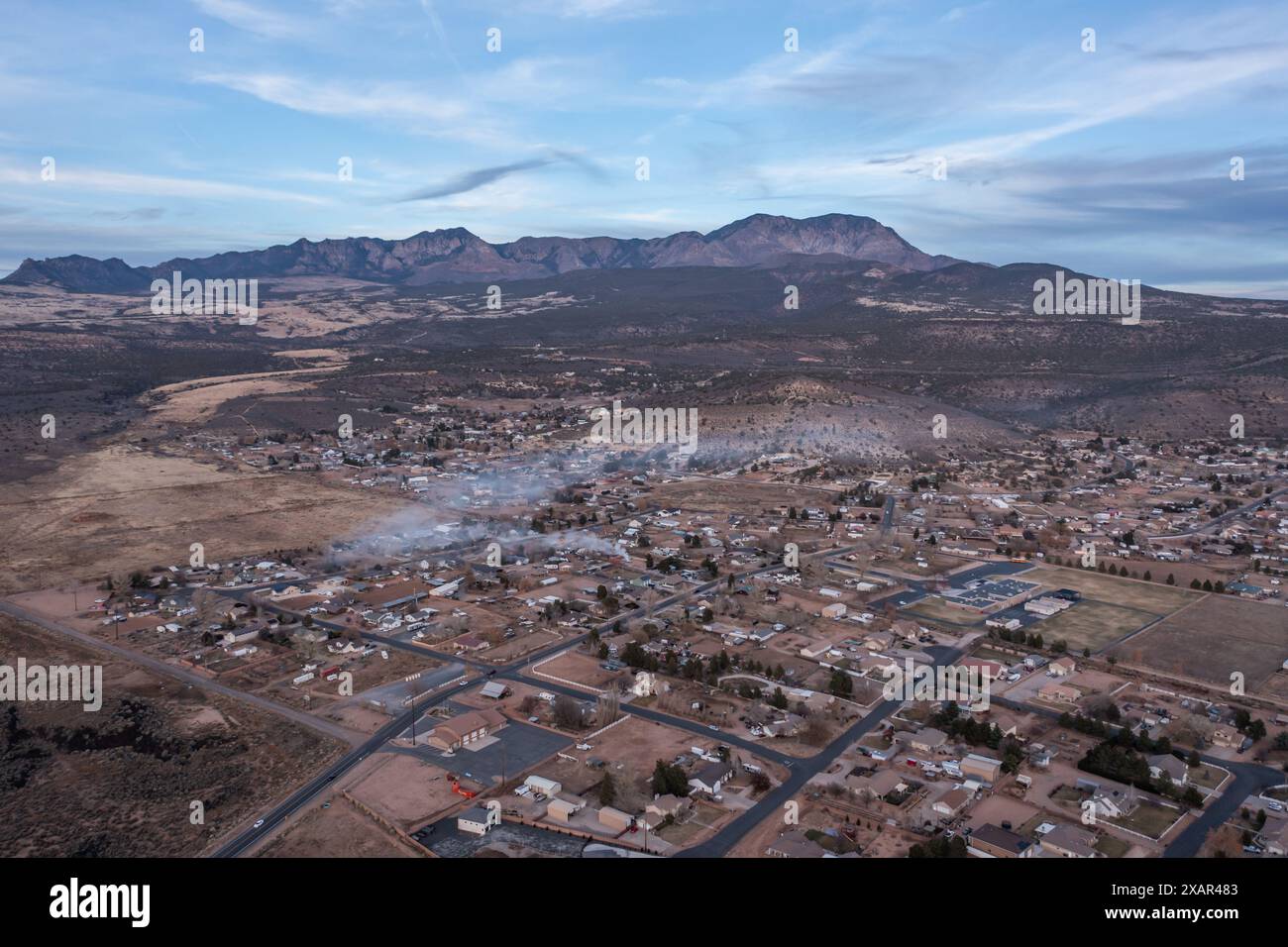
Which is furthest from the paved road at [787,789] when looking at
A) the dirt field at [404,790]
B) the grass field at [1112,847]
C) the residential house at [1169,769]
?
the residential house at [1169,769]

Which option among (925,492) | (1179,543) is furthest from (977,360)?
(1179,543)

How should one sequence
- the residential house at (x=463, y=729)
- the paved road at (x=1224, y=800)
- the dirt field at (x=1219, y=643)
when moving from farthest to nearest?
the dirt field at (x=1219, y=643) → the residential house at (x=463, y=729) → the paved road at (x=1224, y=800)

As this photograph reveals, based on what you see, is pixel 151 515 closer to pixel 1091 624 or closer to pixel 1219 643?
pixel 1091 624

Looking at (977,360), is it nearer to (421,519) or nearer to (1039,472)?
(1039,472)

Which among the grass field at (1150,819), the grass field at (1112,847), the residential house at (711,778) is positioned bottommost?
the grass field at (1112,847)

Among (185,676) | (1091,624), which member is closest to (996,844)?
(1091,624)

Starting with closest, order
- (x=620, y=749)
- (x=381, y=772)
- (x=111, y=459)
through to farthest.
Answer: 1. (x=381, y=772)
2. (x=620, y=749)
3. (x=111, y=459)

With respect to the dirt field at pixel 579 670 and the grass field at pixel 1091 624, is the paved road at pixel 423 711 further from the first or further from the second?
the grass field at pixel 1091 624
